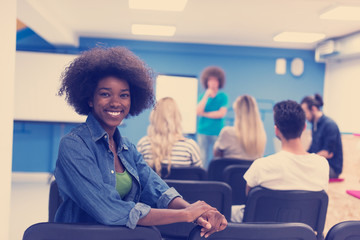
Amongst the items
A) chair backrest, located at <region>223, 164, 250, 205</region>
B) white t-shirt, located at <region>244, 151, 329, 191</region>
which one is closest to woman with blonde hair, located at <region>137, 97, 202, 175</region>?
chair backrest, located at <region>223, 164, 250, 205</region>

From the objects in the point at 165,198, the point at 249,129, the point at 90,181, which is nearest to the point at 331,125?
the point at 249,129

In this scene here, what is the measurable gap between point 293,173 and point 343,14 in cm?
302

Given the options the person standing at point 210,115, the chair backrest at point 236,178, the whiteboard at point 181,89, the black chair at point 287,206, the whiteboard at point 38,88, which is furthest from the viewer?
the whiteboard at point 181,89

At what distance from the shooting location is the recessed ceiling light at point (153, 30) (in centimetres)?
496

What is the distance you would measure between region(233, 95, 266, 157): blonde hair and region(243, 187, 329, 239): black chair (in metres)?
1.11

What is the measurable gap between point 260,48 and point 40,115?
152 inches

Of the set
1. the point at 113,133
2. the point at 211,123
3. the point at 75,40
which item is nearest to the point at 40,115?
the point at 75,40

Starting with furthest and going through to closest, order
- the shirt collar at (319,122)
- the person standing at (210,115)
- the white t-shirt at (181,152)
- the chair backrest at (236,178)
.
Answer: the person standing at (210,115)
the shirt collar at (319,122)
the white t-shirt at (181,152)
the chair backrest at (236,178)

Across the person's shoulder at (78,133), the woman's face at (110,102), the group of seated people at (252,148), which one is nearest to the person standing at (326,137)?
the group of seated people at (252,148)

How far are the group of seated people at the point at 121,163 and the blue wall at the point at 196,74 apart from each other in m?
3.87

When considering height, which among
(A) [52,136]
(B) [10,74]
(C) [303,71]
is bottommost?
(A) [52,136]

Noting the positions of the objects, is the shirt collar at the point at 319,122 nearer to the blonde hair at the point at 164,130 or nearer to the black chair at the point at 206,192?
the blonde hair at the point at 164,130

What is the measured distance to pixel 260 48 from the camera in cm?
602

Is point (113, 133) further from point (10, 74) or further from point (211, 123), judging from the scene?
point (211, 123)
